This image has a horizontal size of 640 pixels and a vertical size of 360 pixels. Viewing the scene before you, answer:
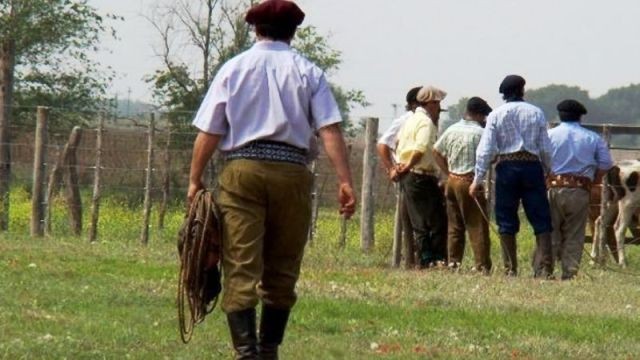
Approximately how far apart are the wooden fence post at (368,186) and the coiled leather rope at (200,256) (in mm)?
10500

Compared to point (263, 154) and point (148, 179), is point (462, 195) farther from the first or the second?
point (263, 154)

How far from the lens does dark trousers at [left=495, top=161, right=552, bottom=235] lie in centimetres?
1555

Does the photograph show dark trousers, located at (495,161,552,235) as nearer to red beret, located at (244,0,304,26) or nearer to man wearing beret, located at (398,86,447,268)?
man wearing beret, located at (398,86,447,268)

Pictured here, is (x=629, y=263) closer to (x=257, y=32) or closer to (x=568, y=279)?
(x=568, y=279)

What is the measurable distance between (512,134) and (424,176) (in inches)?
56.7

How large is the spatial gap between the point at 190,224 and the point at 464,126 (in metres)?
8.45

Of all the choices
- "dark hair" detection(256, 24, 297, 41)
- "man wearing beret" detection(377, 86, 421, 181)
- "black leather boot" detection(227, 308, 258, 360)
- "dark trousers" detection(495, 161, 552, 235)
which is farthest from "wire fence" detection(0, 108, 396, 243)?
"black leather boot" detection(227, 308, 258, 360)

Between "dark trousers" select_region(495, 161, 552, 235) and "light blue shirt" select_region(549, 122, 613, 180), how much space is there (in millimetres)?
818

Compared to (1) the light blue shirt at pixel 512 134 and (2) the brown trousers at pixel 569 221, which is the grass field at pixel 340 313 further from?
(1) the light blue shirt at pixel 512 134

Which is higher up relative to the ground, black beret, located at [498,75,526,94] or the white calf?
black beret, located at [498,75,526,94]

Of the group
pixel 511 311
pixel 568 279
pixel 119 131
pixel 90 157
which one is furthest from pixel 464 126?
pixel 90 157

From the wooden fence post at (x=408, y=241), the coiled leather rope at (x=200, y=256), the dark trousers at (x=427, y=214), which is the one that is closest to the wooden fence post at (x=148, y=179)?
the wooden fence post at (x=408, y=241)

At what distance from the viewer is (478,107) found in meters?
17.0

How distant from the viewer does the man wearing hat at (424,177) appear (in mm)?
16422
